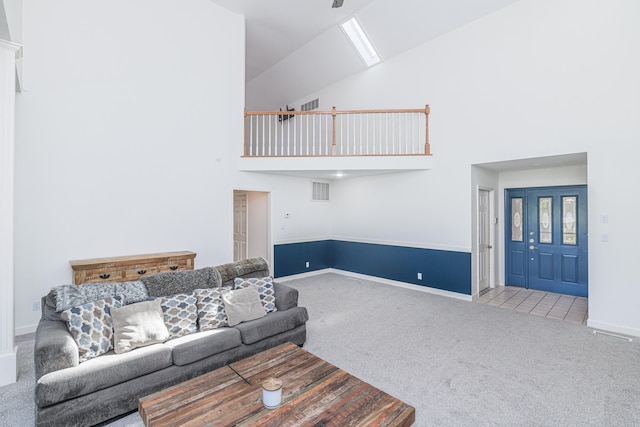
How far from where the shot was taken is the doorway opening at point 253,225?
260 inches

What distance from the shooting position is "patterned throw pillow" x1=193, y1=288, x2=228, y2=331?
2.97m

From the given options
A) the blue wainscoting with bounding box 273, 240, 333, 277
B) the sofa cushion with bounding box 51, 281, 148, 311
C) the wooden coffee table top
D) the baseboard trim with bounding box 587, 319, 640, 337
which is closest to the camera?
the wooden coffee table top

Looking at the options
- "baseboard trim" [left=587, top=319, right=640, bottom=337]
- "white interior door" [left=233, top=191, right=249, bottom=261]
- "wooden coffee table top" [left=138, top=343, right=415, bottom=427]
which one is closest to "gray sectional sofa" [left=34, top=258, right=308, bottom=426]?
"wooden coffee table top" [left=138, top=343, right=415, bottom=427]

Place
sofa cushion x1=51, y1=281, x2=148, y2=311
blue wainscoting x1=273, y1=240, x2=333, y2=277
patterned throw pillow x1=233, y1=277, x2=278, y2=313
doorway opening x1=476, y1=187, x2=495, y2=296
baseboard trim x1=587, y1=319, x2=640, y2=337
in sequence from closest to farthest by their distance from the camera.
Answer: sofa cushion x1=51, y1=281, x2=148, y2=311
patterned throw pillow x1=233, y1=277, x2=278, y2=313
baseboard trim x1=587, y1=319, x2=640, y2=337
doorway opening x1=476, y1=187, x2=495, y2=296
blue wainscoting x1=273, y1=240, x2=333, y2=277

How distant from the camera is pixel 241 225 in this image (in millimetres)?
7676

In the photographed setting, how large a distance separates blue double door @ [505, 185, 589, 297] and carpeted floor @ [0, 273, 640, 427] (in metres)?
1.72

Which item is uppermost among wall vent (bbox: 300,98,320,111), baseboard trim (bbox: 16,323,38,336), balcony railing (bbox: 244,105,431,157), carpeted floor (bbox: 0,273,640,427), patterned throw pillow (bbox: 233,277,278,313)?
wall vent (bbox: 300,98,320,111)

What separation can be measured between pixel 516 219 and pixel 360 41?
16.1 ft

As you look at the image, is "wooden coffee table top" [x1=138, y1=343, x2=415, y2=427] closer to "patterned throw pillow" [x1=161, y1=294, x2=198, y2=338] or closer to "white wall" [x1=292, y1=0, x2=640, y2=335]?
"patterned throw pillow" [x1=161, y1=294, x2=198, y2=338]

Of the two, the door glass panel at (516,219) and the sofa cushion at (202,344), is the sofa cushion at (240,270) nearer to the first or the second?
the sofa cushion at (202,344)

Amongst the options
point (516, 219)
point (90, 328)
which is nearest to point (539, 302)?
point (516, 219)

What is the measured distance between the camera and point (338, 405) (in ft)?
5.98

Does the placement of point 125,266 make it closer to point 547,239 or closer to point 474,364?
point 474,364

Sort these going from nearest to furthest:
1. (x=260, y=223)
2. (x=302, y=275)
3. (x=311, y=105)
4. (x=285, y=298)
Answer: (x=285, y=298) < (x=260, y=223) < (x=302, y=275) < (x=311, y=105)
